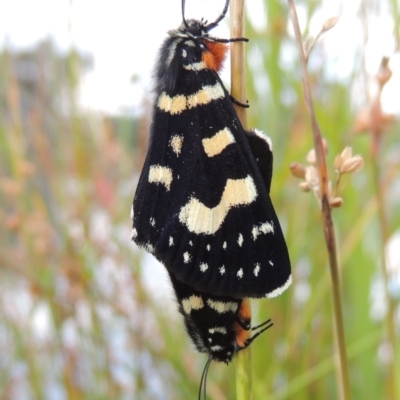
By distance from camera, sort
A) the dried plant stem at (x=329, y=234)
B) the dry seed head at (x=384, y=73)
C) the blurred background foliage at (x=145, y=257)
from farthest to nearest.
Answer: the blurred background foliage at (x=145, y=257)
the dry seed head at (x=384, y=73)
the dried plant stem at (x=329, y=234)

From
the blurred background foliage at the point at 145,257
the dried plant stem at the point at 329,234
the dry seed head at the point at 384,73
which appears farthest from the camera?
the blurred background foliage at the point at 145,257

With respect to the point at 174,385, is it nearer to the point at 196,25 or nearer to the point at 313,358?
the point at 313,358

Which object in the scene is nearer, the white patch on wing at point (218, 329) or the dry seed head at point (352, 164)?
the dry seed head at point (352, 164)

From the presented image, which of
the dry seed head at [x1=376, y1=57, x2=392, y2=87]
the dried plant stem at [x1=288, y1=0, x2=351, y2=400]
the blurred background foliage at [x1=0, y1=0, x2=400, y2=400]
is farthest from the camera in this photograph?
the blurred background foliage at [x1=0, y1=0, x2=400, y2=400]

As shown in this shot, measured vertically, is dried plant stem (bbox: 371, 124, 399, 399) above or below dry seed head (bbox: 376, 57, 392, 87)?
below

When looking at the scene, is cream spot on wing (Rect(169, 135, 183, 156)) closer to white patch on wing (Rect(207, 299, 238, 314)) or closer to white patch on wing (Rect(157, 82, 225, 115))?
white patch on wing (Rect(157, 82, 225, 115))

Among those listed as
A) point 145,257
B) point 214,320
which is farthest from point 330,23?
point 145,257

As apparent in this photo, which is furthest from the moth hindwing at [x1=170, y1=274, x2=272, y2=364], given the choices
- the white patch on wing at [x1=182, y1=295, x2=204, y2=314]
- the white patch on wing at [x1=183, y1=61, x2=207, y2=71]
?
the white patch on wing at [x1=183, y1=61, x2=207, y2=71]

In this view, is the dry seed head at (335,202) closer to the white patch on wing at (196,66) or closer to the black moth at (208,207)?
the black moth at (208,207)

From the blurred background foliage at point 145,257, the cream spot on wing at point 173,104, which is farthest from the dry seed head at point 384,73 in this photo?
the blurred background foliage at point 145,257

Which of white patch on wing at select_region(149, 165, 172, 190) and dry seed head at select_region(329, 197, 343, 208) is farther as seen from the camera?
white patch on wing at select_region(149, 165, 172, 190)
